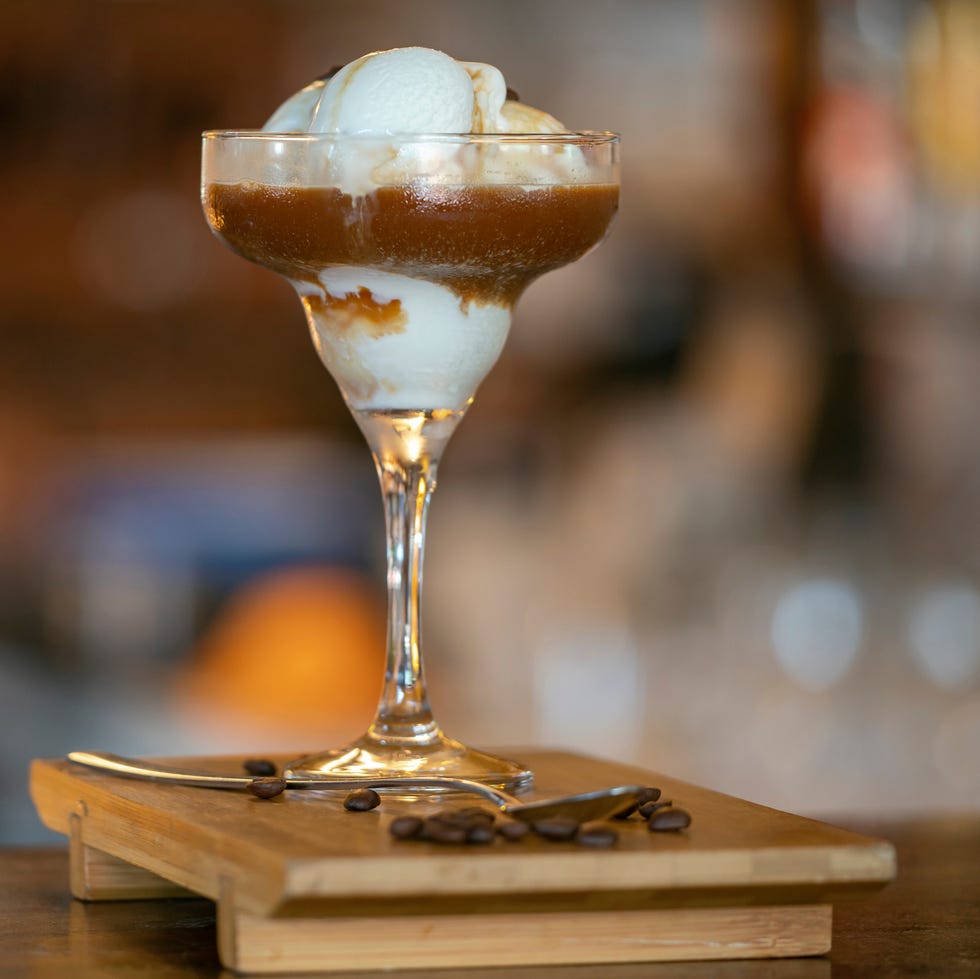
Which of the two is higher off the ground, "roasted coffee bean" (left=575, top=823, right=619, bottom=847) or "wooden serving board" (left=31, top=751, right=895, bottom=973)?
"roasted coffee bean" (left=575, top=823, right=619, bottom=847)

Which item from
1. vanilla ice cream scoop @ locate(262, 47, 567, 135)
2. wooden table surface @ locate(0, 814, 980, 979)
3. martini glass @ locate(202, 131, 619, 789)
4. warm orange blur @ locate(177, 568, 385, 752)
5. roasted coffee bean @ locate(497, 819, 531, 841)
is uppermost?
vanilla ice cream scoop @ locate(262, 47, 567, 135)

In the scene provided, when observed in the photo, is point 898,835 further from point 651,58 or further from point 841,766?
point 651,58

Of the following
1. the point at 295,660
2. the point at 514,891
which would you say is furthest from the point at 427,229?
the point at 295,660

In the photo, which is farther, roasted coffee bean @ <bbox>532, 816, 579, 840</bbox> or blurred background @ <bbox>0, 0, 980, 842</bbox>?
blurred background @ <bbox>0, 0, 980, 842</bbox>

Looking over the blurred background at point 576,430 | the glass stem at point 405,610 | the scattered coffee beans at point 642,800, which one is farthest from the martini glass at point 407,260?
the blurred background at point 576,430

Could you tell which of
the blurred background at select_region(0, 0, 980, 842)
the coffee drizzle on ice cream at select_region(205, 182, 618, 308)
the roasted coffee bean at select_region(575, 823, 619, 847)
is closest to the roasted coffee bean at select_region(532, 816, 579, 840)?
the roasted coffee bean at select_region(575, 823, 619, 847)

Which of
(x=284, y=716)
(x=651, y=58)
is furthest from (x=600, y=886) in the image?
(x=651, y=58)

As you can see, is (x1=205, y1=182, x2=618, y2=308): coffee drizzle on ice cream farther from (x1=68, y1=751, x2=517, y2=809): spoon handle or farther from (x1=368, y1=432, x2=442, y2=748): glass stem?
(x1=68, y1=751, x2=517, y2=809): spoon handle

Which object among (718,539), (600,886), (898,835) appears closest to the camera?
(600,886)
